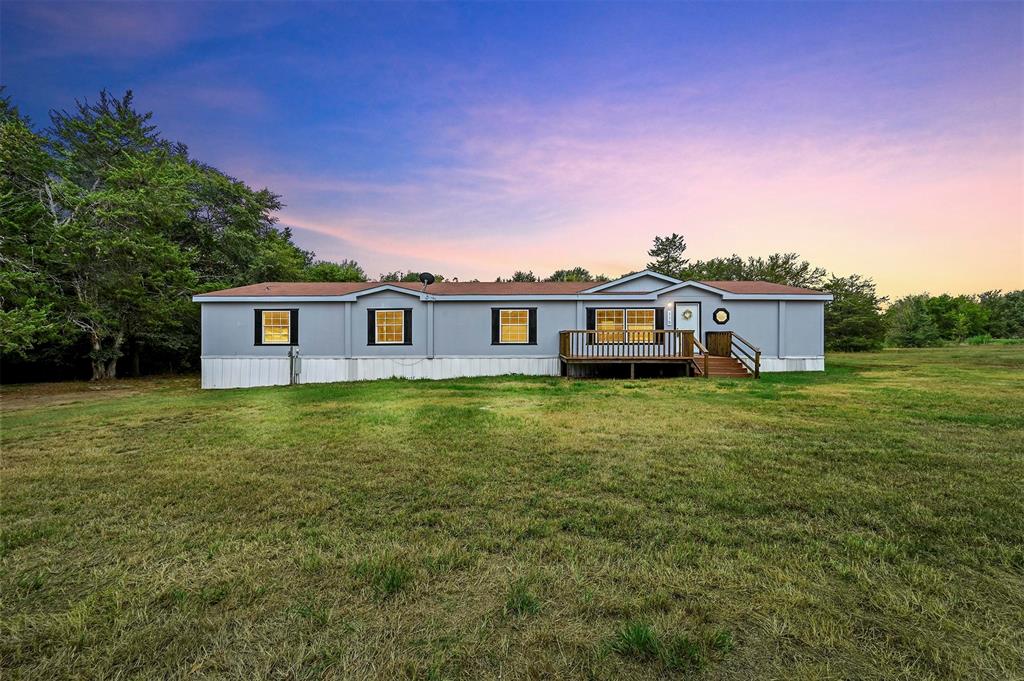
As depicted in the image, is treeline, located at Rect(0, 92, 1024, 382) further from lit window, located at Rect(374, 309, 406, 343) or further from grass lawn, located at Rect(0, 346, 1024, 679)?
grass lawn, located at Rect(0, 346, 1024, 679)

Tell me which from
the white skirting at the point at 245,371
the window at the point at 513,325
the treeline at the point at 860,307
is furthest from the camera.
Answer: the treeline at the point at 860,307

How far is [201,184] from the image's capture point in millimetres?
21750

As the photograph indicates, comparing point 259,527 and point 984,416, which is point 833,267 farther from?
point 259,527

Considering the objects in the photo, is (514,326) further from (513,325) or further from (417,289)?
(417,289)

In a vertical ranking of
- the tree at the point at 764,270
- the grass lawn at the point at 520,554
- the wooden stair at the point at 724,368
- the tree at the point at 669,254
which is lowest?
the grass lawn at the point at 520,554

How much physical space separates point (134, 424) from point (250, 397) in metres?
3.52

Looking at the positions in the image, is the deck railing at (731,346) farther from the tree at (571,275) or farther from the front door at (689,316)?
the tree at (571,275)

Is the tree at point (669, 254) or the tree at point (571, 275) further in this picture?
the tree at point (571, 275)

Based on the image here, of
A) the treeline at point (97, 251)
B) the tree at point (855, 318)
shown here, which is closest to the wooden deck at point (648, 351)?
the treeline at point (97, 251)

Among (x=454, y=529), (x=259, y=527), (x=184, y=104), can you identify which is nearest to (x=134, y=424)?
(x=259, y=527)

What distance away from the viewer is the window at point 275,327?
14.2 m

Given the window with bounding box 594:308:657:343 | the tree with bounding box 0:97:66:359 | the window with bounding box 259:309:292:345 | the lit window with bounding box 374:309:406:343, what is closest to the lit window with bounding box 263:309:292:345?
the window with bounding box 259:309:292:345

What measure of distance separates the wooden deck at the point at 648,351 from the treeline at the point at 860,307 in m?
15.8

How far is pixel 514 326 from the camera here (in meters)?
14.6
